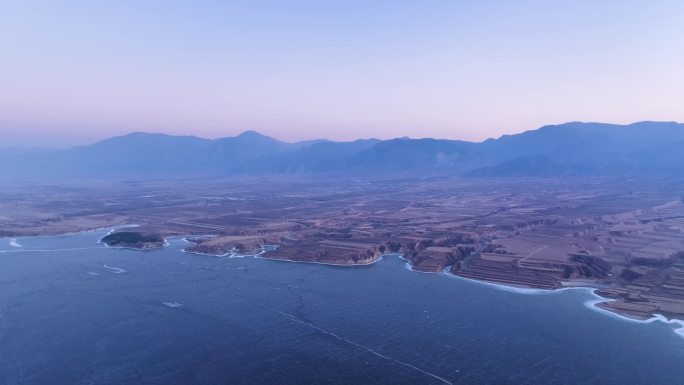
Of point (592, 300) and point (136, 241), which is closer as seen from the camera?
point (592, 300)

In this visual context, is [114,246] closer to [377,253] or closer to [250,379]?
[377,253]

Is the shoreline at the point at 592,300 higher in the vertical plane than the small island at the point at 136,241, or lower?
lower

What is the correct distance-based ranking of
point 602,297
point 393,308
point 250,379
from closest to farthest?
point 250,379, point 393,308, point 602,297

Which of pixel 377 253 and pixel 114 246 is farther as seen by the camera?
pixel 114 246

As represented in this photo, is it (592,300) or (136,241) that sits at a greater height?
(136,241)

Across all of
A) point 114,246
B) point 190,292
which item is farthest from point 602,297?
point 114,246

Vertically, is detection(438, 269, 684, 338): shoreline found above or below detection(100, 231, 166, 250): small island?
below

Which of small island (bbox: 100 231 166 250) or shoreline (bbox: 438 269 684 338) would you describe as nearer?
shoreline (bbox: 438 269 684 338)

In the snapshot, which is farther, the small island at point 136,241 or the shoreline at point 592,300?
the small island at point 136,241
